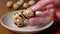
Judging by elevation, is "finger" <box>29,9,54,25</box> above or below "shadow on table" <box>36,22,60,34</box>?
above

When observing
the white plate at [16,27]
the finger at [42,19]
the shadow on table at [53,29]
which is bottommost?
the shadow on table at [53,29]

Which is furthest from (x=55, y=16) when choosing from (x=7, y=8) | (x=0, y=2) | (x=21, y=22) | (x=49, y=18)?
(x=0, y=2)

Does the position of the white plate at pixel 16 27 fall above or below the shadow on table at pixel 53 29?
above

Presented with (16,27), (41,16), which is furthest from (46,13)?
(16,27)

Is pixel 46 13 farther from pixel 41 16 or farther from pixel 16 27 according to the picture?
pixel 16 27

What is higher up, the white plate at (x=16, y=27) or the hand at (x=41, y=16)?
the hand at (x=41, y=16)

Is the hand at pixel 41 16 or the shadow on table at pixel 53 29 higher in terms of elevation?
the hand at pixel 41 16

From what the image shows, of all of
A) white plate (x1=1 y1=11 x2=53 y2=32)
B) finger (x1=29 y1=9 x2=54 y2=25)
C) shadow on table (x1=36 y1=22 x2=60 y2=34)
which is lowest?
shadow on table (x1=36 y1=22 x2=60 y2=34)

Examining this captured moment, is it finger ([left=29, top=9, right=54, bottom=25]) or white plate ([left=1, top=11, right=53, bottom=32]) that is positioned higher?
finger ([left=29, top=9, right=54, bottom=25])

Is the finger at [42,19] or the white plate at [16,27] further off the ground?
the finger at [42,19]

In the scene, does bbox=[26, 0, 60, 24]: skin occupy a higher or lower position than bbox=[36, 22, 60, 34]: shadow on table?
higher

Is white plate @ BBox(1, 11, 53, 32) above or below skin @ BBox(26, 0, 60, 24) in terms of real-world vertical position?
below
